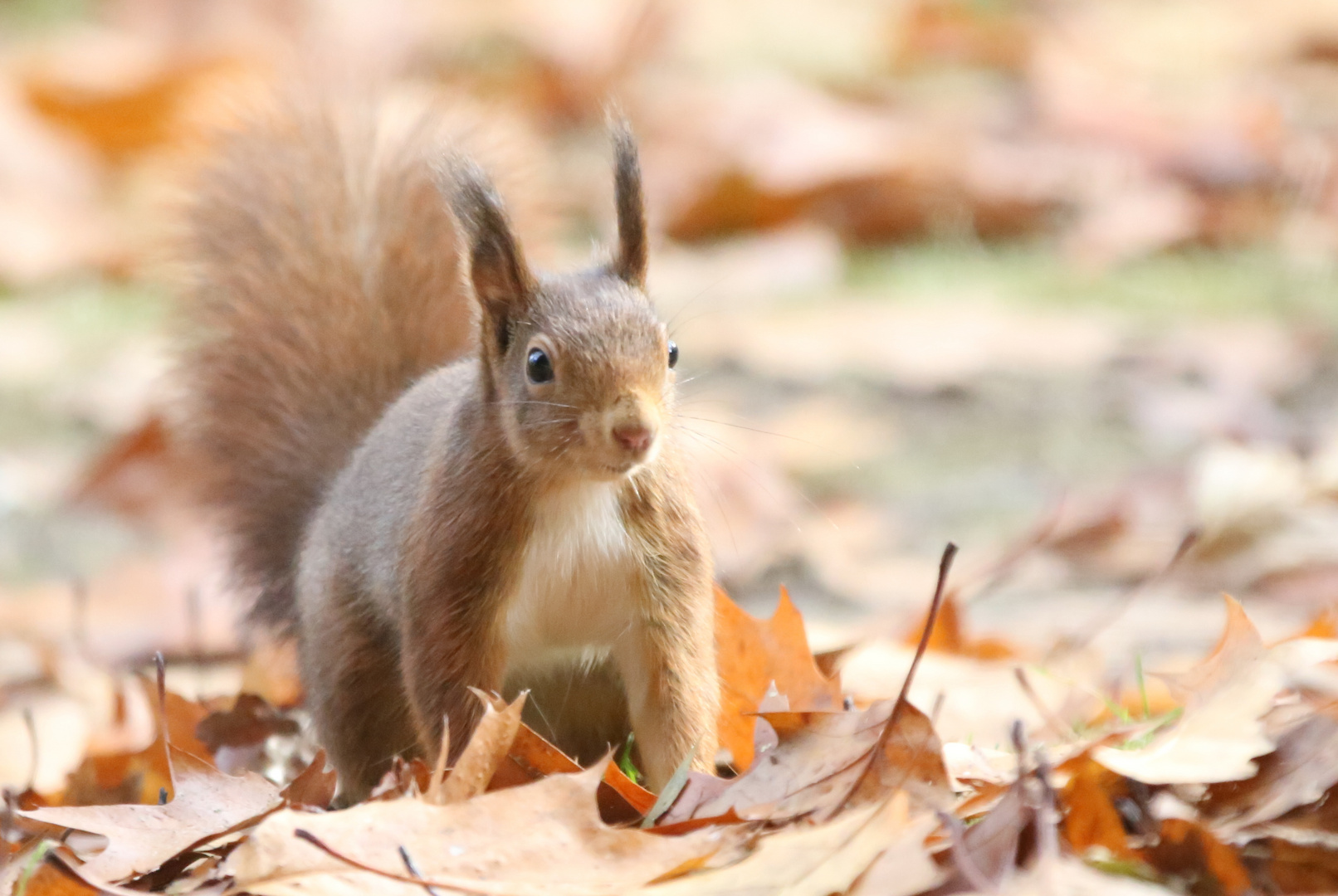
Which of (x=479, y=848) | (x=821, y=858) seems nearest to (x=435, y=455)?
(x=479, y=848)

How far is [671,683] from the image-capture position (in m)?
1.64

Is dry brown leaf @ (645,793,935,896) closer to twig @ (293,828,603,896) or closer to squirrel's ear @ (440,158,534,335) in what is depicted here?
twig @ (293,828,603,896)

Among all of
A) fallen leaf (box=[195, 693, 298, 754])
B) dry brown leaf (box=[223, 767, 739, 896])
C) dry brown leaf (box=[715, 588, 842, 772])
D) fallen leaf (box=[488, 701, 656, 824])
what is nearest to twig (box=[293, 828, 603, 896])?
dry brown leaf (box=[223, 767, 739, 896])

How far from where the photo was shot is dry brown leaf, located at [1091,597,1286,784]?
4.20 ft

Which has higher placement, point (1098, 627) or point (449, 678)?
point (449, 678)

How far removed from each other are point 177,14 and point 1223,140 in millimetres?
3762

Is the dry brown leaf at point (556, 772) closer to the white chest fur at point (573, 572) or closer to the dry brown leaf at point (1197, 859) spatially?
the white chest fur at point (573, 572)

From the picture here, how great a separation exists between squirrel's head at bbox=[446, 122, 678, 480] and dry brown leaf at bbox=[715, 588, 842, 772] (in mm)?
247

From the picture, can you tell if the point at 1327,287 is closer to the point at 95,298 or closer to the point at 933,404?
the point at 933,404

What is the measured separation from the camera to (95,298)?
4.34 m

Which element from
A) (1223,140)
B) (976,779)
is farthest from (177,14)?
(976,779)

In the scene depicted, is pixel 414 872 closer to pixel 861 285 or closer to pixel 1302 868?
pixel 1302 868

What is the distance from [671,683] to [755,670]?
0.60 ft

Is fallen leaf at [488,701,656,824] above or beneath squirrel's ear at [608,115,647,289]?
beneath
